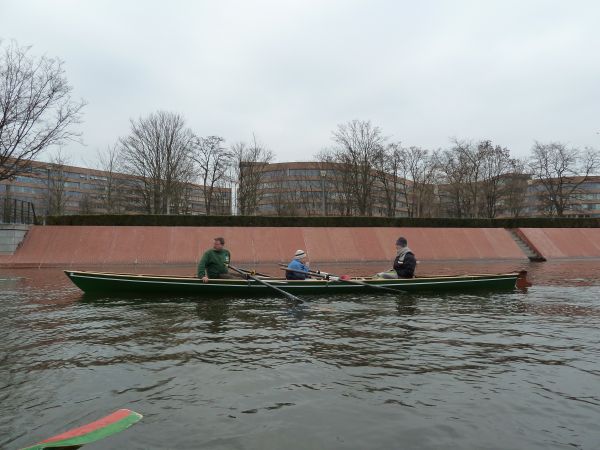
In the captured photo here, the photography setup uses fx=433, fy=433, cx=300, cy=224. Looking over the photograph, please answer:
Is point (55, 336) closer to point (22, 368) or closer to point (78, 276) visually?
point (22, 368)

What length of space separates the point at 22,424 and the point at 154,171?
132 ft

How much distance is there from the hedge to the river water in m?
18.6

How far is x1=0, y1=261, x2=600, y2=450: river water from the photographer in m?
4.18

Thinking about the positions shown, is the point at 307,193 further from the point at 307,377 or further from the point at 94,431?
the point at 94,431

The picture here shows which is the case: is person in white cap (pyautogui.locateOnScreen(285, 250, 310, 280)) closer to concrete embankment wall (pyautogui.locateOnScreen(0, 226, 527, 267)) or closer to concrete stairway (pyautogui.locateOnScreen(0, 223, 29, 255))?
concrete embankment wall (pyautogui.locateOnScreen(0, 226, 527, 267))

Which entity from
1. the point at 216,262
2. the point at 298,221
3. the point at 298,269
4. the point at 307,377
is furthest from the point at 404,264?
the point at 298,221

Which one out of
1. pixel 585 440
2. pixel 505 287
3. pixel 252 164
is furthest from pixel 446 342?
pixel 252 164

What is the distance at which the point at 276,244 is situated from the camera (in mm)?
28688

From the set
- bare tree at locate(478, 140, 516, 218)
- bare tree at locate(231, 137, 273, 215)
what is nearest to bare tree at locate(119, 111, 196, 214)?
bare tree at locate(231, 137, 273, 215)

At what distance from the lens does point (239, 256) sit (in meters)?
27.0

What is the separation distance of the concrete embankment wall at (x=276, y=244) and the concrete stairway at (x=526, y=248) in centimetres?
30

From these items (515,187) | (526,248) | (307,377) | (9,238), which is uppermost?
(515,187)

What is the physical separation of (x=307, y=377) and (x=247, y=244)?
894 inches

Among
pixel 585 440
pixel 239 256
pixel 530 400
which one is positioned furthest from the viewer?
pixel 239 256
